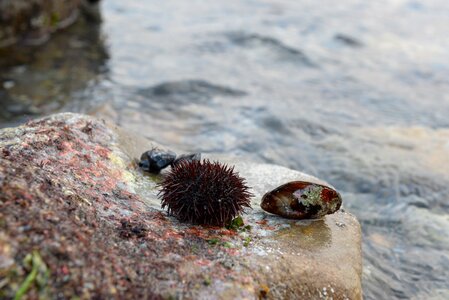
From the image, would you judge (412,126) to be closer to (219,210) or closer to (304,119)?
(304,119)

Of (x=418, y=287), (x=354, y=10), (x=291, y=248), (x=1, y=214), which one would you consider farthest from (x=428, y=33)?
(x=1, y=214)

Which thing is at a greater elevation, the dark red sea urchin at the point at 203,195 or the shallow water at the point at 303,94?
the dark red sea urchin at the point at 203,195

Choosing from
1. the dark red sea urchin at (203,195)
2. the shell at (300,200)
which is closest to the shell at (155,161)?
the dark red sea urchin at (203,195)

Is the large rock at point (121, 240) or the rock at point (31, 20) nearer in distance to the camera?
the large rock at point (121, 240)

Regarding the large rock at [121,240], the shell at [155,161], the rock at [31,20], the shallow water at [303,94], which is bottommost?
the shallow water at [303,94]

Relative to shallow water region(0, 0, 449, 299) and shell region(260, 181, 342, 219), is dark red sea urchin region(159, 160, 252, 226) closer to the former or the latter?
shell region(260, 181, 342, 219)

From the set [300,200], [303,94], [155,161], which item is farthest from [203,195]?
[303,94]

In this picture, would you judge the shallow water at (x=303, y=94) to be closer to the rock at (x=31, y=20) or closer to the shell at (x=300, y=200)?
the rock at (x=31, y=20)

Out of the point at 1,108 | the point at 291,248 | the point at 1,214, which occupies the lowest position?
the point at 1,108
